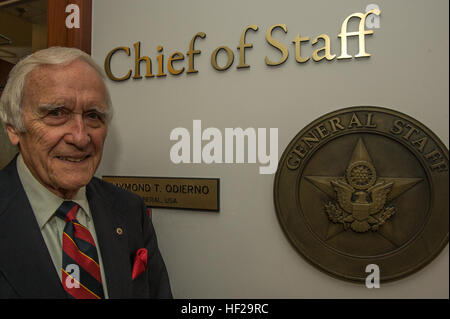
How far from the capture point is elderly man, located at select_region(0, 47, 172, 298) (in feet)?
3.10

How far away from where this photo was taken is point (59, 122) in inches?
39.6

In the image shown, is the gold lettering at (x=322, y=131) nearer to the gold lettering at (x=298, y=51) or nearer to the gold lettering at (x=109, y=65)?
the gold lettering at (x=298, y=51)

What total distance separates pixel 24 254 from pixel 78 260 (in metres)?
0.16

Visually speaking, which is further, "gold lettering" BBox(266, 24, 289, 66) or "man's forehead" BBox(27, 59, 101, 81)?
"gold lettering" BBox(266, 24, 289, 66)

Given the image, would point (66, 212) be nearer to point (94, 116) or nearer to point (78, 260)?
point (78, 260)

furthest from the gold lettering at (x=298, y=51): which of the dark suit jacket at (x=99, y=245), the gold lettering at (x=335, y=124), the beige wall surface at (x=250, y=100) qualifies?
the dark suit jacket at (x=99, y=245)

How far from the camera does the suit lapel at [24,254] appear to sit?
0.91 m

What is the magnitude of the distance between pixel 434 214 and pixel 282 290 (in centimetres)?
60

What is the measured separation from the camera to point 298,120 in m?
1.19

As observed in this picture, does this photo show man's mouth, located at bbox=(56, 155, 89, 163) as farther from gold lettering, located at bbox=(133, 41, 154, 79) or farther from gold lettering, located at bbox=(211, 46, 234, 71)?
gold lettering, located at bbox=(211, 46, 234, 71)

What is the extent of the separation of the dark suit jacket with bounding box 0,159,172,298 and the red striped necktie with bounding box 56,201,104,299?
0.03m

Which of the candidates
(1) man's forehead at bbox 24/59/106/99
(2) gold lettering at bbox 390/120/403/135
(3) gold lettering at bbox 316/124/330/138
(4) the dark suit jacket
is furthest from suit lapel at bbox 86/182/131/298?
(2) gold lettering at bbox 390/120/403/135

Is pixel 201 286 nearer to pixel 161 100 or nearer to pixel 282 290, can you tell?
pixel 282 290
